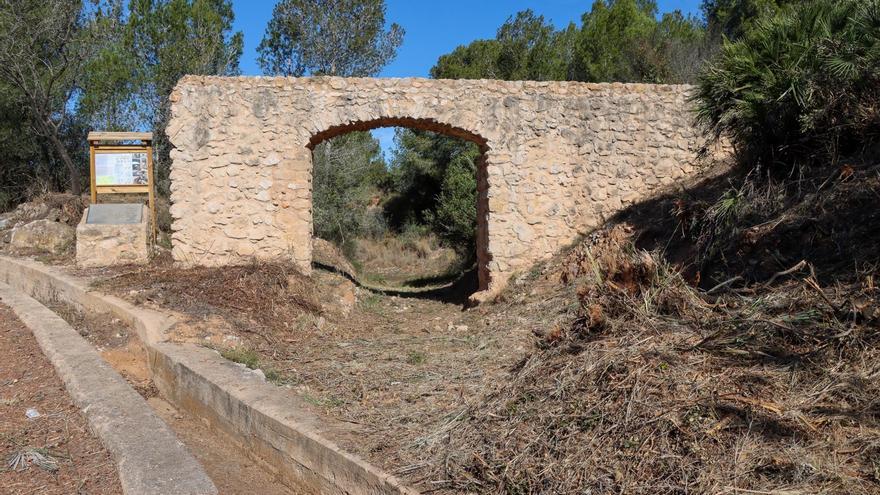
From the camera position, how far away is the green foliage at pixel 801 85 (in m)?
5.18

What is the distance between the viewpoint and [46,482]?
3.24 m

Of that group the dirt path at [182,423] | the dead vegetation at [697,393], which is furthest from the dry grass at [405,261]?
the dead vegetation at [697,393]

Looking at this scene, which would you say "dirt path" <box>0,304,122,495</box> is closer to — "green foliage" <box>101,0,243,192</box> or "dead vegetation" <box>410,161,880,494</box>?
"dead vegetation" <box>410,161,880,494</box>

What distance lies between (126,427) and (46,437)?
0.44m

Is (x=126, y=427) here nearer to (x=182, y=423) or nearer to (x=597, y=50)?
(x=182, y=423)

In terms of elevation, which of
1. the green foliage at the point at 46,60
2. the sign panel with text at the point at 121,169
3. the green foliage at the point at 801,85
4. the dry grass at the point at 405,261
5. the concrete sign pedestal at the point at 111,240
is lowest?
the dry grass at the point at 405,261

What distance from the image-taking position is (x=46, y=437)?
12.4ft

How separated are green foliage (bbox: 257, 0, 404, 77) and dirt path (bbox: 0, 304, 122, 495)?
14.5m

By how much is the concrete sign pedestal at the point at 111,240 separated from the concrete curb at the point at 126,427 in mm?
4021

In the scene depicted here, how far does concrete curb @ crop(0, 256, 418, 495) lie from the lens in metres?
3.47

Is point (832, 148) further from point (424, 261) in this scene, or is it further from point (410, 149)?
point (410, 149)

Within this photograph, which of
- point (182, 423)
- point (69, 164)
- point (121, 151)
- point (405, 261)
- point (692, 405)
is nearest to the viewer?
point (692, 405)

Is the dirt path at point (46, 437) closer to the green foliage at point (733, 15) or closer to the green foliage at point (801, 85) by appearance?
the green foliage at point (801, 85)

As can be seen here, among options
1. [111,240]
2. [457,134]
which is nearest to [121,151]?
[111,240]
